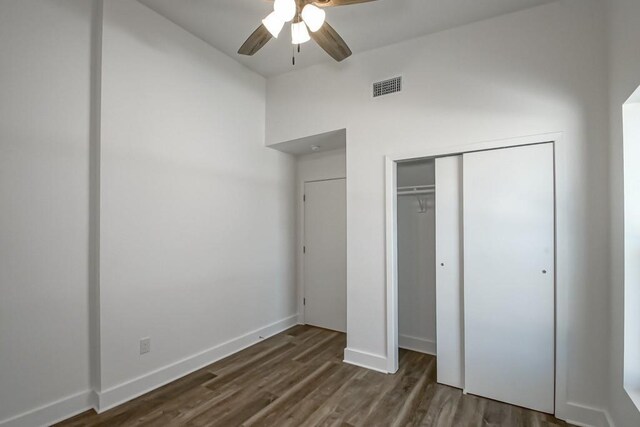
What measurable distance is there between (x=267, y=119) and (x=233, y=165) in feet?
2.77

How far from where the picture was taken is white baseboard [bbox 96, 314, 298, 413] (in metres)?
2.24

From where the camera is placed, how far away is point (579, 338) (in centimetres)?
Result: 211

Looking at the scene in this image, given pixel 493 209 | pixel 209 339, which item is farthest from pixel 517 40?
pixel 209 339

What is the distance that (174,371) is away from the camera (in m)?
2.68

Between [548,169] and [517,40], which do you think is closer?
[548,169]

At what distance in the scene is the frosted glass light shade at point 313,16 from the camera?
1.75 meters

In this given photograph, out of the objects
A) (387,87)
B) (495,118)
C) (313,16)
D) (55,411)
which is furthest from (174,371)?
(495,118)

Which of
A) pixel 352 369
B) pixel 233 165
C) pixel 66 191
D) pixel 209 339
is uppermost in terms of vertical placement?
pixel 233 165

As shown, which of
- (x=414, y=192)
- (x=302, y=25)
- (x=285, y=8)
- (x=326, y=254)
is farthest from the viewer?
(x=326, y=254)

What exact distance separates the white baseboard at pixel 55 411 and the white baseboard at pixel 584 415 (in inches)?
135

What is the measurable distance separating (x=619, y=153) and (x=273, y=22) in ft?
7.44

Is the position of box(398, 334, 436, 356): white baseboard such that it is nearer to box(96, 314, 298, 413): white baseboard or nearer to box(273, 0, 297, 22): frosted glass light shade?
box(96, 314, 298, 413): white baseboard

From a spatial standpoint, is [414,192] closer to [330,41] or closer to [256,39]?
[330,41]

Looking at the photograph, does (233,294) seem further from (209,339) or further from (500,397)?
(500,397)
